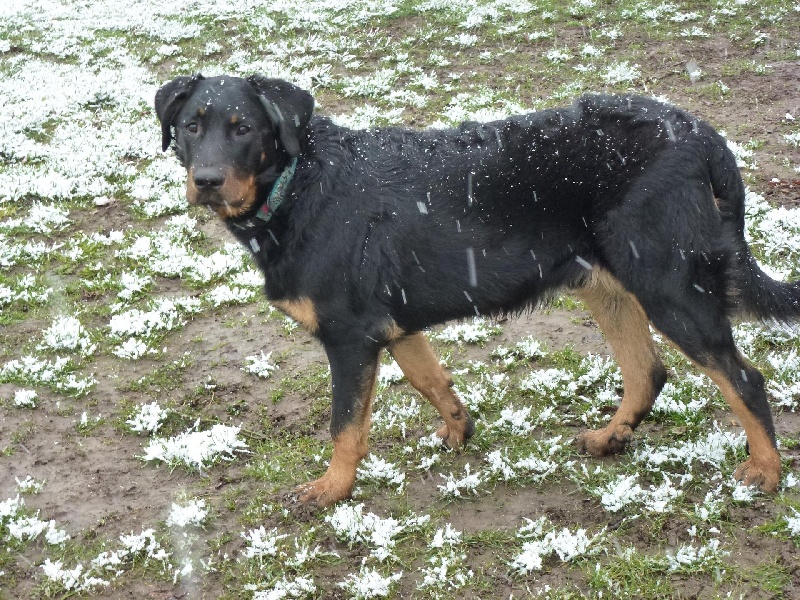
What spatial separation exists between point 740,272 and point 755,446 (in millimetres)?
938

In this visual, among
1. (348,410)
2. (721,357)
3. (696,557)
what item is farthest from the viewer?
(348,410)

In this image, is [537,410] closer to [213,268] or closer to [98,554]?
[98,554]

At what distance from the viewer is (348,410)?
13.2 ft

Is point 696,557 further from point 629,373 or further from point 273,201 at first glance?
point 273,201

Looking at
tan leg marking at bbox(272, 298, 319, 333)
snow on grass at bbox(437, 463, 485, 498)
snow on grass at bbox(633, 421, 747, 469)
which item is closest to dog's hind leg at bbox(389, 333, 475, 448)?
snow on grass at bbox(437, 463, 485, 498)

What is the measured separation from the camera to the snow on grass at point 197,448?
15.2 feet

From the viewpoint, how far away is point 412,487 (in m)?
4.35

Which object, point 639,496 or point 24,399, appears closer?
point 639,496

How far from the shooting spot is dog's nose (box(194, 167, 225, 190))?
12.4ft

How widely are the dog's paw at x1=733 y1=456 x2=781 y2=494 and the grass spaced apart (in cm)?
7

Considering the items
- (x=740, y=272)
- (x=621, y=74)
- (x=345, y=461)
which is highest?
(x=740, y=272)

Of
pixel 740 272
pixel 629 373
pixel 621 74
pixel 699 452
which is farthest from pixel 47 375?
pixel 621 74

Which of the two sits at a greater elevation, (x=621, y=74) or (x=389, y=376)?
(x=621, y=74)

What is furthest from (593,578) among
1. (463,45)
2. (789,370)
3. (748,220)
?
(463,45)
